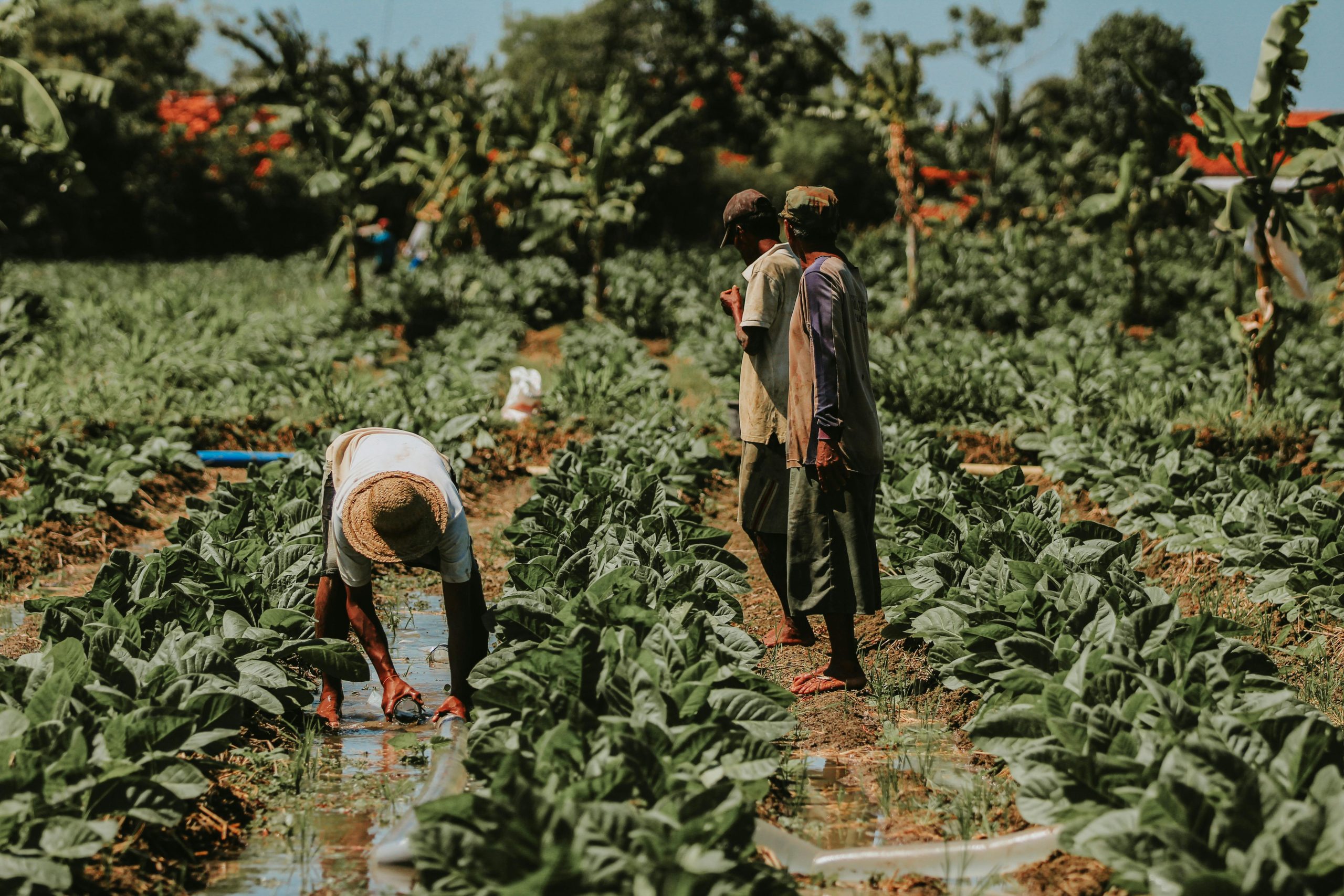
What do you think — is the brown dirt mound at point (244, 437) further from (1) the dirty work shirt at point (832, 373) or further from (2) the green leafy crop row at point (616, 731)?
(1) the dirty work shirt at point (832, 373)

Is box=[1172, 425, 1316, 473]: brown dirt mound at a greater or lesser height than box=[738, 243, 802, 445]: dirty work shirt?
lesser

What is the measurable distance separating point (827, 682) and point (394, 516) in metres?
1.87

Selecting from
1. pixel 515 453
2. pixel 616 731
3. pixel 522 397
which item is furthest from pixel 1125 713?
pixel 522 397

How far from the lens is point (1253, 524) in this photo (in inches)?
231

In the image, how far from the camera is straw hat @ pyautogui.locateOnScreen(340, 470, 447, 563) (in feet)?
12.3

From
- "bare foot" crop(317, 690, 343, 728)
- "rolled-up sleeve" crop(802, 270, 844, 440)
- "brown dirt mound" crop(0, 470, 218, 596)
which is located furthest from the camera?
"brown dirt mound" crop(0, 470, 218, 596)

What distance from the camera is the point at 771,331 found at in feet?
16.8

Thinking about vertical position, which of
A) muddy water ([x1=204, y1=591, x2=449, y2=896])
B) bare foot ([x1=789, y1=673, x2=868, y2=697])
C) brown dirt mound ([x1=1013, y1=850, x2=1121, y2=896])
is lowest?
muddy water ([x1=204, y1=591, x2=449, y2=896])

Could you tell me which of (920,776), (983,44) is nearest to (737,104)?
(983,44)

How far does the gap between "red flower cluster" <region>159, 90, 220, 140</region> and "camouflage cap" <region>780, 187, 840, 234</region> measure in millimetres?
33697

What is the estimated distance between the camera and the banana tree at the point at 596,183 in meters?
18.3

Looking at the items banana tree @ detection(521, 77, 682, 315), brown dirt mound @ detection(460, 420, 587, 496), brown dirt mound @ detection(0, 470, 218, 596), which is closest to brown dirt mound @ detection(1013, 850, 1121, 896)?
brown dirt mound @ detection(0, 470, 218, 596)

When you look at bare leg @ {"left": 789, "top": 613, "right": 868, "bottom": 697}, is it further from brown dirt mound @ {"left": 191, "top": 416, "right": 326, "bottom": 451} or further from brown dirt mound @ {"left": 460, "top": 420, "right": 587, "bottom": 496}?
brown dirt mound @ {"left": 191, "top": 416, "right": 326, "bottom": 451}

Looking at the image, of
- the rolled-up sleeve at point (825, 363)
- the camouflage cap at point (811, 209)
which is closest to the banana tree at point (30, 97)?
the camouflage cap at point (811, 209)
